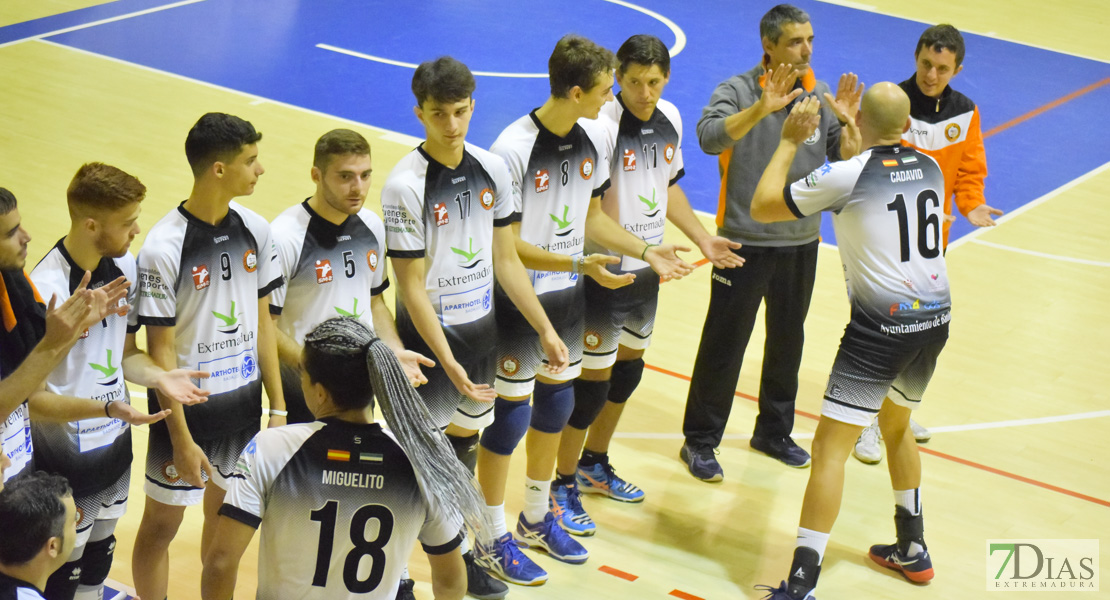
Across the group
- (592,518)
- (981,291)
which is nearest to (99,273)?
(592,518)

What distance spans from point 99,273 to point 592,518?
278 centimetres

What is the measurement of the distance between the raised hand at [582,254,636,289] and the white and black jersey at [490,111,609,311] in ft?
0.86

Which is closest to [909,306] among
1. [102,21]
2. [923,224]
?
[923,224]

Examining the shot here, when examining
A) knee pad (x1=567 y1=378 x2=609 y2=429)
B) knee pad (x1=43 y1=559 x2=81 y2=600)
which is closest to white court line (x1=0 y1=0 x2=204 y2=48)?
knee pad (x1=567 y1=378 x2=609 y2=429)

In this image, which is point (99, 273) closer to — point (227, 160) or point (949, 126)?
point (227, 160)

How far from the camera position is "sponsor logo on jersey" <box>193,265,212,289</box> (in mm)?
4203

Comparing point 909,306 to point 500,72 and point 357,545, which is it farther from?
point 500,72

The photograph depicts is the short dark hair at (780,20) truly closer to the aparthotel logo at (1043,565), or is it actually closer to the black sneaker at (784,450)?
the black sneaker at (784,450)

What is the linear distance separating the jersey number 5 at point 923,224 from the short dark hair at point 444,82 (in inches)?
72.3

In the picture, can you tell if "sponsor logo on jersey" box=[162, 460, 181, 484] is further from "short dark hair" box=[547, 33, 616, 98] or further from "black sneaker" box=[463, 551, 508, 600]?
"short dark hair" box=[547, 33, 616, 98]

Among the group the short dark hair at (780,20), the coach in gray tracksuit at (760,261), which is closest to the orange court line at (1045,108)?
the coach in gray tracksuit at (760,261)

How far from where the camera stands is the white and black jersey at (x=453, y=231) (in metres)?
4.71

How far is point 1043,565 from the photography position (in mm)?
5641

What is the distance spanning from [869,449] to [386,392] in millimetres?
4215
